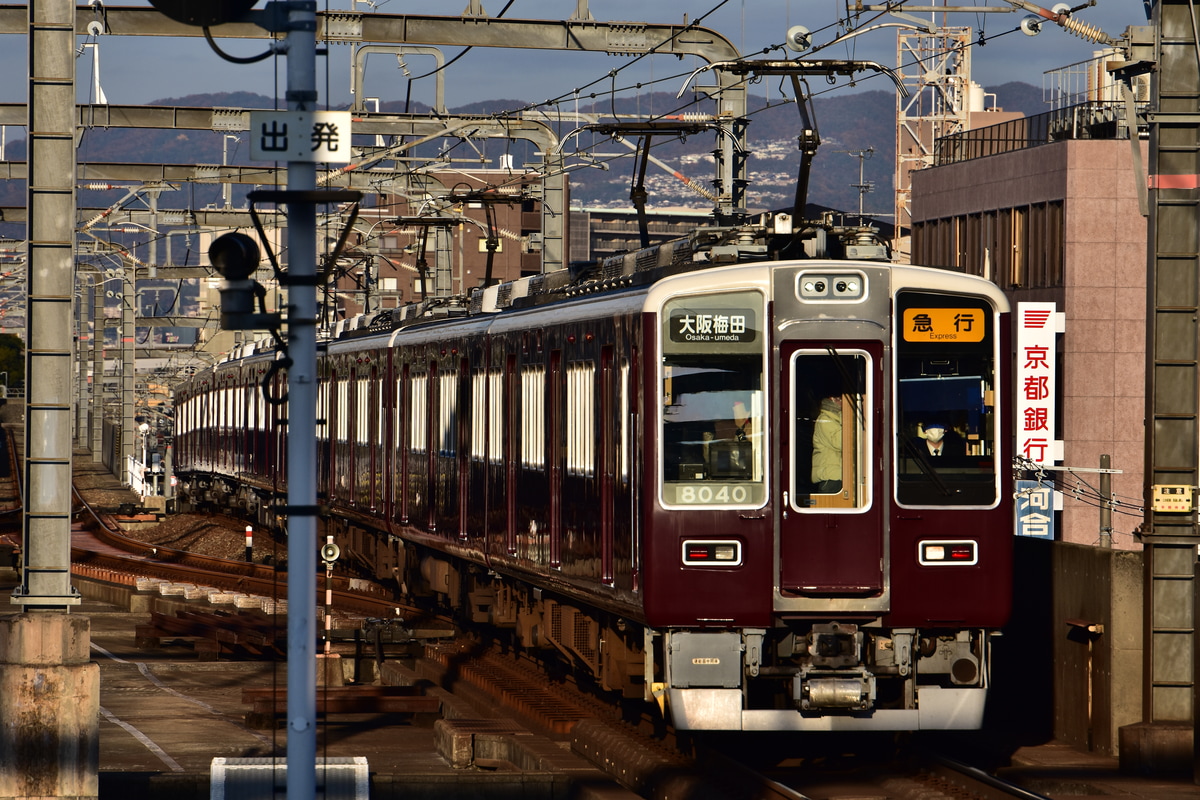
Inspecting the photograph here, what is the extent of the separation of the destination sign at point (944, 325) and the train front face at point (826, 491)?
11mm

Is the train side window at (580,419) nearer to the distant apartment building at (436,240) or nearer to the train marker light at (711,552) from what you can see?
the train marker light at (711,552)

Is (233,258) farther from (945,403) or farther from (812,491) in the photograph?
(945,403)

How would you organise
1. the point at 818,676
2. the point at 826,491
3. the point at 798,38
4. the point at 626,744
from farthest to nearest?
1. the point at 798,38
2. the point at 626,744
3. the point at 826,491
4. the point at 818,676

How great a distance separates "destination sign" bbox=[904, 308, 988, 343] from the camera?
1121 cm

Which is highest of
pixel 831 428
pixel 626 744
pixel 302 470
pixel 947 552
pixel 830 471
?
pixel 831 428

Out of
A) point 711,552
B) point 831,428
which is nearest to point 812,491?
point 831,428

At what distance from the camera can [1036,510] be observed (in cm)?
3506

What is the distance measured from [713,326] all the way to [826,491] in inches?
46.4

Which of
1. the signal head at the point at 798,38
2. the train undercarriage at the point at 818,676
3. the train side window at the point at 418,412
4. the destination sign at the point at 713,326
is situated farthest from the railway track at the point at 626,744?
the signal head at the point at 798,38

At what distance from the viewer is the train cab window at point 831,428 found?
437 inches

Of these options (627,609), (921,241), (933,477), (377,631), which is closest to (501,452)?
(377,631)

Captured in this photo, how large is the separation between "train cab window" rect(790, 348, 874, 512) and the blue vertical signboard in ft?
74.5

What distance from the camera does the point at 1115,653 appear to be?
1246 centimetres

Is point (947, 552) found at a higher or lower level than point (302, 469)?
lower
